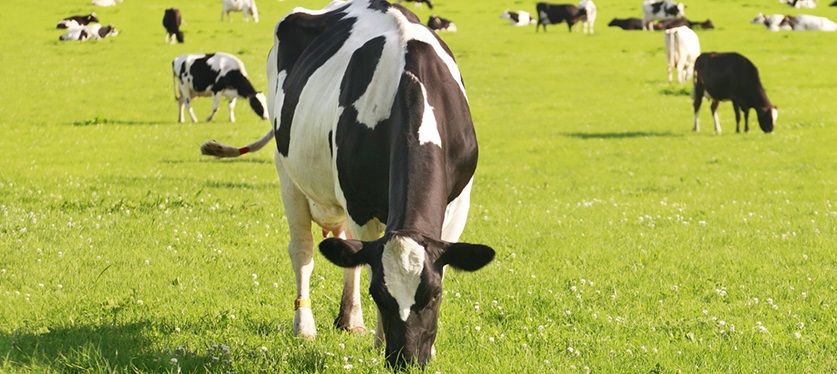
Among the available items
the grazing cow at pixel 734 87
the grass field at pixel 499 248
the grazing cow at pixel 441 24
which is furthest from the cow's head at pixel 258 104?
the grazing cow at pixel 441 24

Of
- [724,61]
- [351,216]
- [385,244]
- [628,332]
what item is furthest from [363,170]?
[724,61]

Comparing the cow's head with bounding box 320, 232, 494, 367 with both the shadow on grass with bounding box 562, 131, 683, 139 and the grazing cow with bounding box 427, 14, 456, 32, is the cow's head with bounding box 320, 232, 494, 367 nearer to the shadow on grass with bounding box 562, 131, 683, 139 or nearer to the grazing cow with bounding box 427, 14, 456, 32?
the shadow on grass with bounding box 562, 131, 683, 139

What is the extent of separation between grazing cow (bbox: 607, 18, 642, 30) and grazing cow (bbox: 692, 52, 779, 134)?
34.9 metres

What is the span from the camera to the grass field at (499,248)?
7.07 meters

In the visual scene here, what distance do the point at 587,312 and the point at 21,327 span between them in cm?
451

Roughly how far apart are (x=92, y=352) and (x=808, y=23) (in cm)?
6555

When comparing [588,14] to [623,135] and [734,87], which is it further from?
[623,135]

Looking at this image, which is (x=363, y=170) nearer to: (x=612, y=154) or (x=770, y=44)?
(x=612, y=154)

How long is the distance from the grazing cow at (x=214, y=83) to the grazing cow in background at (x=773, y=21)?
41.8 metres

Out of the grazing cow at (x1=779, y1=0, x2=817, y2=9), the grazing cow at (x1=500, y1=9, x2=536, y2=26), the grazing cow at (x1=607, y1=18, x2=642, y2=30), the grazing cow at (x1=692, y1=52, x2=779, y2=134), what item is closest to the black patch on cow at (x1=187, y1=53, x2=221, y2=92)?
the grazing cow at (x1=692, y1=52, x2=779, y2=134)

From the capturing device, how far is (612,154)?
24.5m

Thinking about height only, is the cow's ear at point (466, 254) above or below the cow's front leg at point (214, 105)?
above

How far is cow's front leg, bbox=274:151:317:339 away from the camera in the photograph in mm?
7898

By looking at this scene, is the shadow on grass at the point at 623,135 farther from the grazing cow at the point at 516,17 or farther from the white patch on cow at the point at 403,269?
the grazing cow at the point at 516,17
